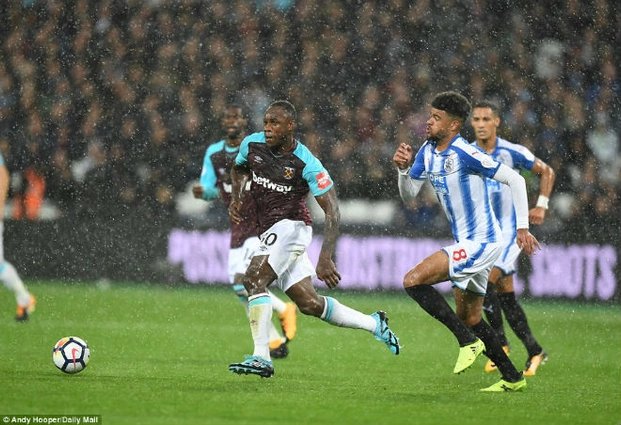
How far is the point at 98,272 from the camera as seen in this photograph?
15.1 metres

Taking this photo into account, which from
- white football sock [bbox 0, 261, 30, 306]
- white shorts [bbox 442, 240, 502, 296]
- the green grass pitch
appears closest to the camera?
the green grass pitch

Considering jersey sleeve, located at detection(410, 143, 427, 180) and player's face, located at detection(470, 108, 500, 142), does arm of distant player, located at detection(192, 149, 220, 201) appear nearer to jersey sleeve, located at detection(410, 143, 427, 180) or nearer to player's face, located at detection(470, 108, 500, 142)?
player's face, located at detection(470, 108, 500, 142)

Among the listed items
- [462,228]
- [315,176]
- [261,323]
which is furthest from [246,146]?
[462,228]

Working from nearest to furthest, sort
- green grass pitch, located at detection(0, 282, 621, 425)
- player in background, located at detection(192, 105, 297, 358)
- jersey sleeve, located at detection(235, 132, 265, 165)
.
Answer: green grass pitch, located at detection(0, 282, 621, 425) < jersey sleeve, located at detection(235, 132, 265, 165) < player in background, located at detection(192, 105, 297, 358)

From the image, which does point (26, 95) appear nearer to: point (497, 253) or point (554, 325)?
point (554, 325)

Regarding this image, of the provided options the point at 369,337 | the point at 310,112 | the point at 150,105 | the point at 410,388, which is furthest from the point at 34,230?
the point at 410,388

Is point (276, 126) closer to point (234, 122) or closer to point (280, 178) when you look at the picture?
point (280, 178)

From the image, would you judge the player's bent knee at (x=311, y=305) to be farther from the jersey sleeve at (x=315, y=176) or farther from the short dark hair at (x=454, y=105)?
the short dark hair at (x=454, y=105)

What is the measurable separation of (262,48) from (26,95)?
372cm

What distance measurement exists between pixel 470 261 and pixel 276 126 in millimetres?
1519

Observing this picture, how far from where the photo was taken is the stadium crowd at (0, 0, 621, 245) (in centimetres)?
1591

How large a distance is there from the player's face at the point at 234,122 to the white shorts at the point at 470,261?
3138 millimetres

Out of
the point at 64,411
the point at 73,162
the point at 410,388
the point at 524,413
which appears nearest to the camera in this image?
the point at 64,411

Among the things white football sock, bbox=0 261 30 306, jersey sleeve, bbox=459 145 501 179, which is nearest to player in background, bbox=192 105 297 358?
white football sock, bbox=0 261 30 306
